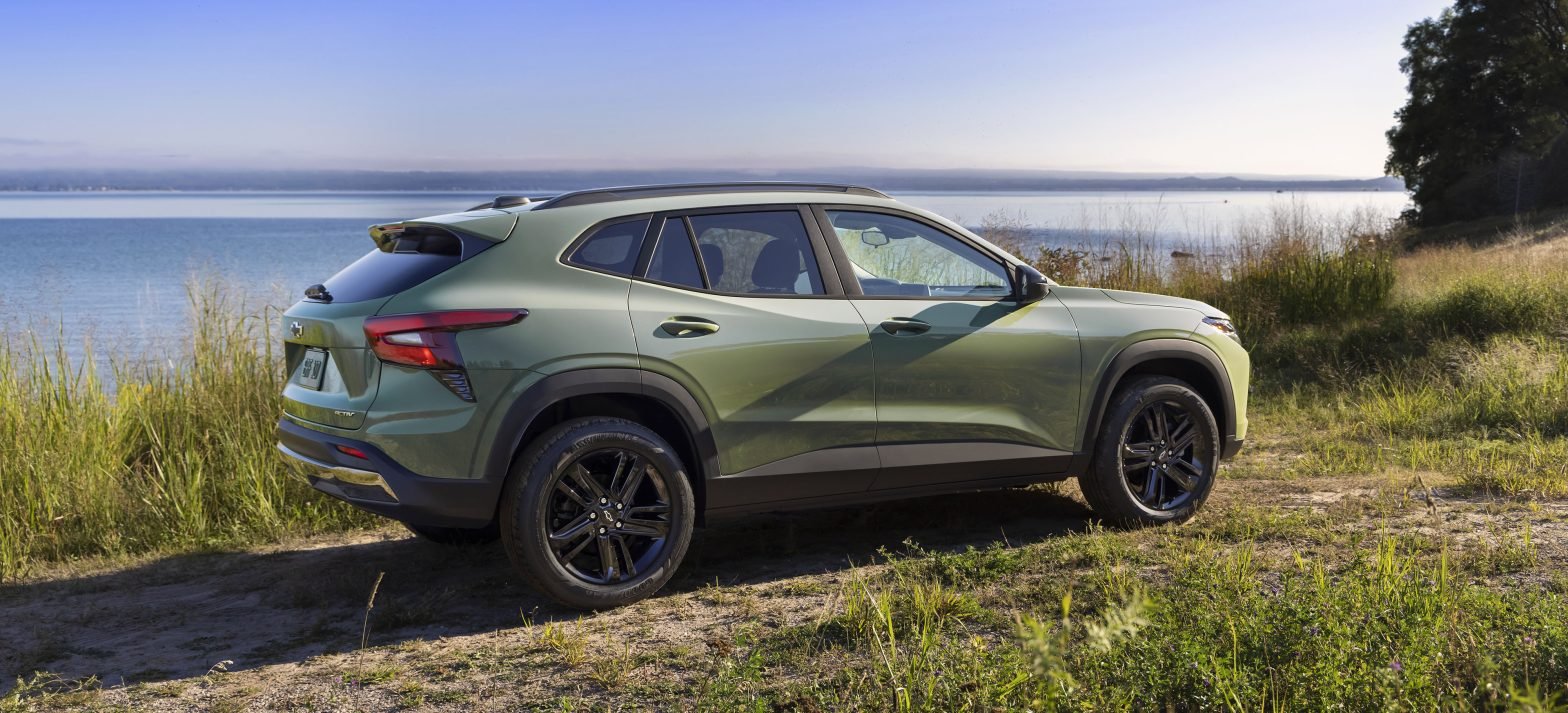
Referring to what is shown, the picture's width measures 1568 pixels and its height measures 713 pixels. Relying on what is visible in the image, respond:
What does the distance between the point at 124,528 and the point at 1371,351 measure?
1067cm

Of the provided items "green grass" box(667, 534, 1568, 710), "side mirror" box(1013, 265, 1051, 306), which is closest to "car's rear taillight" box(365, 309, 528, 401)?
"green grass" box(667, 534, 1568, 710)

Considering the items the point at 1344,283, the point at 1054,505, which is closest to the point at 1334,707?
the point at 1054,505

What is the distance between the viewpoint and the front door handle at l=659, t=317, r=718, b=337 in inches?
191

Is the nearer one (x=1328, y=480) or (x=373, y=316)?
(x=373, y=316)

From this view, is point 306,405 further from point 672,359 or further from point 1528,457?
point 1528,457

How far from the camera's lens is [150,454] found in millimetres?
7508

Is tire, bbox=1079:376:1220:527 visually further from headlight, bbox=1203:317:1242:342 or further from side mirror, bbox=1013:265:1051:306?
side mirror, bbox=1013:265:1051:306

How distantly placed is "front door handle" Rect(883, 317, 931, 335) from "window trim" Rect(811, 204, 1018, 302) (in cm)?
13

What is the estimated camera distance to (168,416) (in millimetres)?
7629

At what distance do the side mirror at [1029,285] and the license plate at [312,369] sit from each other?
301 centimetres

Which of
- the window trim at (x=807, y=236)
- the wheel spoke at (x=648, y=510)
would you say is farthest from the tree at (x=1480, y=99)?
the wheel spoke at (x=648, y=510)

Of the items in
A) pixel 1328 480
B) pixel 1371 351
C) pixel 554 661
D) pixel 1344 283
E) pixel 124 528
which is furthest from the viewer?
pixel 1344 283

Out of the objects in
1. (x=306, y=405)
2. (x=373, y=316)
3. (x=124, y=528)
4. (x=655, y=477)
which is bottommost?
(x=124, y=528)

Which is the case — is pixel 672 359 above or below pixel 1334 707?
above
